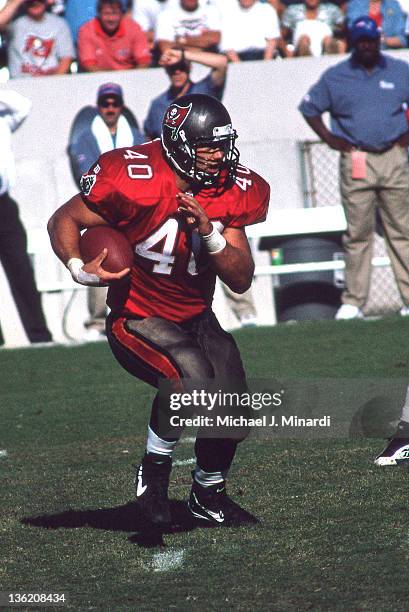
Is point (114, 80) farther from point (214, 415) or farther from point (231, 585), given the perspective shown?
point (231, 585)

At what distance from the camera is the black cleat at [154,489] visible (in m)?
4.22

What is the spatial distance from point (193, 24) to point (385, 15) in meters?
1.83

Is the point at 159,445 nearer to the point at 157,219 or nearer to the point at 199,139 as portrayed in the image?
the point at 157,219

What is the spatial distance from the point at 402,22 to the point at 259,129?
1.78 m

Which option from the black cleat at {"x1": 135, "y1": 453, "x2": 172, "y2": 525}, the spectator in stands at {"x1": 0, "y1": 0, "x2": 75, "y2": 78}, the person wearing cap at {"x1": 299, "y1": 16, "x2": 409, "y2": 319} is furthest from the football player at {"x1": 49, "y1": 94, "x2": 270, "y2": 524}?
the spectator in stands at {"x1": 0, "y1": 0, "x2": 75, "y2": 78}

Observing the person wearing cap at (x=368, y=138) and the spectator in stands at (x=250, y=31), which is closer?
the person wearing cap at (x=368, y=138)

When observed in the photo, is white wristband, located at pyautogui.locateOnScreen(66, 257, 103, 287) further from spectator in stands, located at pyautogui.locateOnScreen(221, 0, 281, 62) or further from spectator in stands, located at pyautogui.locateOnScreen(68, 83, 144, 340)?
spectator in stands, located at pyautogui.locateOnScreen(221, 0, 281, 62)

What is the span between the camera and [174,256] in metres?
4.38

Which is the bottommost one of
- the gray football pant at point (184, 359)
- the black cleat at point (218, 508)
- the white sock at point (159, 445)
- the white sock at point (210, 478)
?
the black cleat at point (218, 508)

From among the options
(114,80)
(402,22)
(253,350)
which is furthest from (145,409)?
(402,22)

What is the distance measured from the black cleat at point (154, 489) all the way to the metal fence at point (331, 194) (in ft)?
19.7

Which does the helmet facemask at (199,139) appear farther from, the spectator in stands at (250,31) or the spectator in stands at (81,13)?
the spectator in stands at (81,13)

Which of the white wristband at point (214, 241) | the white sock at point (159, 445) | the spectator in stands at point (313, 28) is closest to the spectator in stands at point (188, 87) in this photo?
the spectator in stands at point (313, 28)

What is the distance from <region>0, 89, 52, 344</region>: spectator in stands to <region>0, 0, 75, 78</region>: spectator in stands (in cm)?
84
